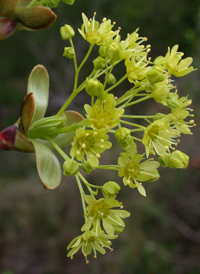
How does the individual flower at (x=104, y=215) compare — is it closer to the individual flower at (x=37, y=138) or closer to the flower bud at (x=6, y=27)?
the individual flower at (x=37, y=138)

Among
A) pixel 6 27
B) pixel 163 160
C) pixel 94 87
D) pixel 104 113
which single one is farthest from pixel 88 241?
pixel 6 27

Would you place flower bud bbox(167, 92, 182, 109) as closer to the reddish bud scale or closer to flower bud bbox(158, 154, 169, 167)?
flower bud bbox(158, 154, 169, 167)

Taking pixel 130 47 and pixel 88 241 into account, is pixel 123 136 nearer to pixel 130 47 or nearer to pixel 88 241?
pixel 130 47

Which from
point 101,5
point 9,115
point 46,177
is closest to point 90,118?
point 46,177

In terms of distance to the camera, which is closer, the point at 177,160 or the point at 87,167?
the point at 87,167

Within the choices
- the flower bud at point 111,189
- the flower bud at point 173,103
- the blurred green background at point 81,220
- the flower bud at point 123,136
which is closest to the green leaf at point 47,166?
the flower bud at point 111,189

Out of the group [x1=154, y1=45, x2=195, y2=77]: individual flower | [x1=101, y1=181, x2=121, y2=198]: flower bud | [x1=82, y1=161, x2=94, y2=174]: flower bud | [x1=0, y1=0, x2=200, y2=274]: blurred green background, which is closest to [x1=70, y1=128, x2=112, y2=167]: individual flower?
[x1=82, y1=161, x2=94, y2=174]: flower bud

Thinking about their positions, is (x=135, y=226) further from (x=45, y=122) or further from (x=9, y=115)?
(x=45, y=122)

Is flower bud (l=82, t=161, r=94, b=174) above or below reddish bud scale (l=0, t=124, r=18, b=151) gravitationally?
above
